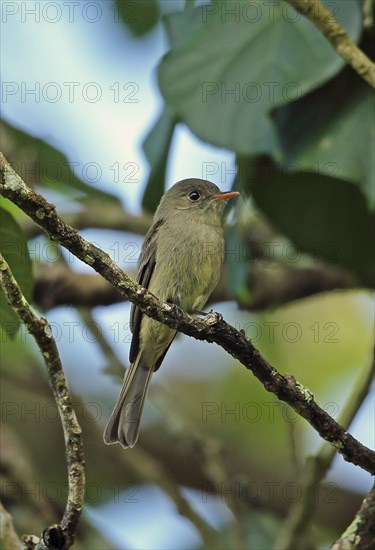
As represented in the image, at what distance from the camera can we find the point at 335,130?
4742 millimetres

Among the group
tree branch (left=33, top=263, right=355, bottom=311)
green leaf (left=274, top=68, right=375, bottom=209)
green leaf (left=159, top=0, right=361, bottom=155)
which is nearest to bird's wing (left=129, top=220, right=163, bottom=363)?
tree branch (left=33, top=263, right=355, bottom=311)

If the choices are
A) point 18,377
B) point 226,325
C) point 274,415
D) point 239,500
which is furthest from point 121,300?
point 226,325

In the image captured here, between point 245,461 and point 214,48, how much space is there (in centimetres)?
284

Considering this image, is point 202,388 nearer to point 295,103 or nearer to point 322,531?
point 322,531

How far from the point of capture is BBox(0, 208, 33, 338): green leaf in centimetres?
378

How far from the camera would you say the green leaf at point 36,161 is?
6141 millimetres

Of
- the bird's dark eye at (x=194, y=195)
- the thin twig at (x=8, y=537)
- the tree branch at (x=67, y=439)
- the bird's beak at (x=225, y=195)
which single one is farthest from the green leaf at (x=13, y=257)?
the bird's dark eye at (x=194, y=195)

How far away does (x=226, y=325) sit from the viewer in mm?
3232

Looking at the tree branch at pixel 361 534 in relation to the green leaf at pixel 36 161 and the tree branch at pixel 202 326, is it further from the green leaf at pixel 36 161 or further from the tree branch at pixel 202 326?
the green leaf at pixel 36 161

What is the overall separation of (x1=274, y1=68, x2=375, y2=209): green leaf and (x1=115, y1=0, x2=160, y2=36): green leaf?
156 centimetres

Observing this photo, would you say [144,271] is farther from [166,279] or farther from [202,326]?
[202,326]

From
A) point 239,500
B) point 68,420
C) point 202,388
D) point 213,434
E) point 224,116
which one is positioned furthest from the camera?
point 202,388

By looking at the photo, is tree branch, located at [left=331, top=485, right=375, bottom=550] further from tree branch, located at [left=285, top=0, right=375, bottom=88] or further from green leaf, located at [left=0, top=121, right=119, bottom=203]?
green leaf, located at [left=0, top=121, right=119, bottom=203]

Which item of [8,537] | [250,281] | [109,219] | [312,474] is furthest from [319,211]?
[8,537]
